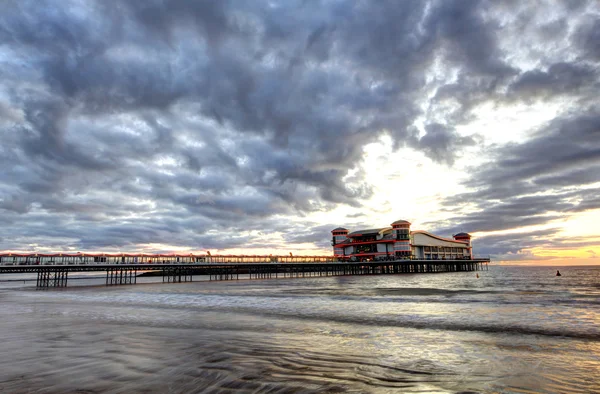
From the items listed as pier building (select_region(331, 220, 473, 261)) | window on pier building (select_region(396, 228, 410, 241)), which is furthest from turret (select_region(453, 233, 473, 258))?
window on pier building (select_region(396, 228, 410, 241))

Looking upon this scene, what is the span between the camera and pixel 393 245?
110 m

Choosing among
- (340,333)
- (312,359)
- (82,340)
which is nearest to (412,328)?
(340,333)

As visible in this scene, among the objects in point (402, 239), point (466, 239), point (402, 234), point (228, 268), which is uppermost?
point (402, 234)

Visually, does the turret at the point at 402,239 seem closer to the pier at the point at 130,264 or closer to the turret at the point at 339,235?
the pier at the point at 130,264

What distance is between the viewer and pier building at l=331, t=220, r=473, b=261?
109 m

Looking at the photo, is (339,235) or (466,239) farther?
(466,239)

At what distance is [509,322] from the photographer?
632 inches

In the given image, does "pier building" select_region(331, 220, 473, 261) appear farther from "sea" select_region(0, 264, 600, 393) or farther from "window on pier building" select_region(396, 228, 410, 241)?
"sea" select_region(0, 264, 600, 393)

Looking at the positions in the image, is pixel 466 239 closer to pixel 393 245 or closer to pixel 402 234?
pixel 402 234

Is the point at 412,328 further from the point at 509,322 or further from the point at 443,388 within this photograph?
the point at 443,388

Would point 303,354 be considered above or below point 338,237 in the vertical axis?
below

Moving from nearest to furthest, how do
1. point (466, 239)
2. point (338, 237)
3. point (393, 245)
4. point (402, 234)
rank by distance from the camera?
1. point (402, 234)
2. point (393, 245)
3. point (338, 237)
4. point (466, 239)

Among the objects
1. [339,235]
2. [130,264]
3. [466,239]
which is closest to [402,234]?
[339,235]

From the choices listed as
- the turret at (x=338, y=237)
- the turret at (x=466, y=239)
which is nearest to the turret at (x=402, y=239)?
the turret at (x=338, y=237)
